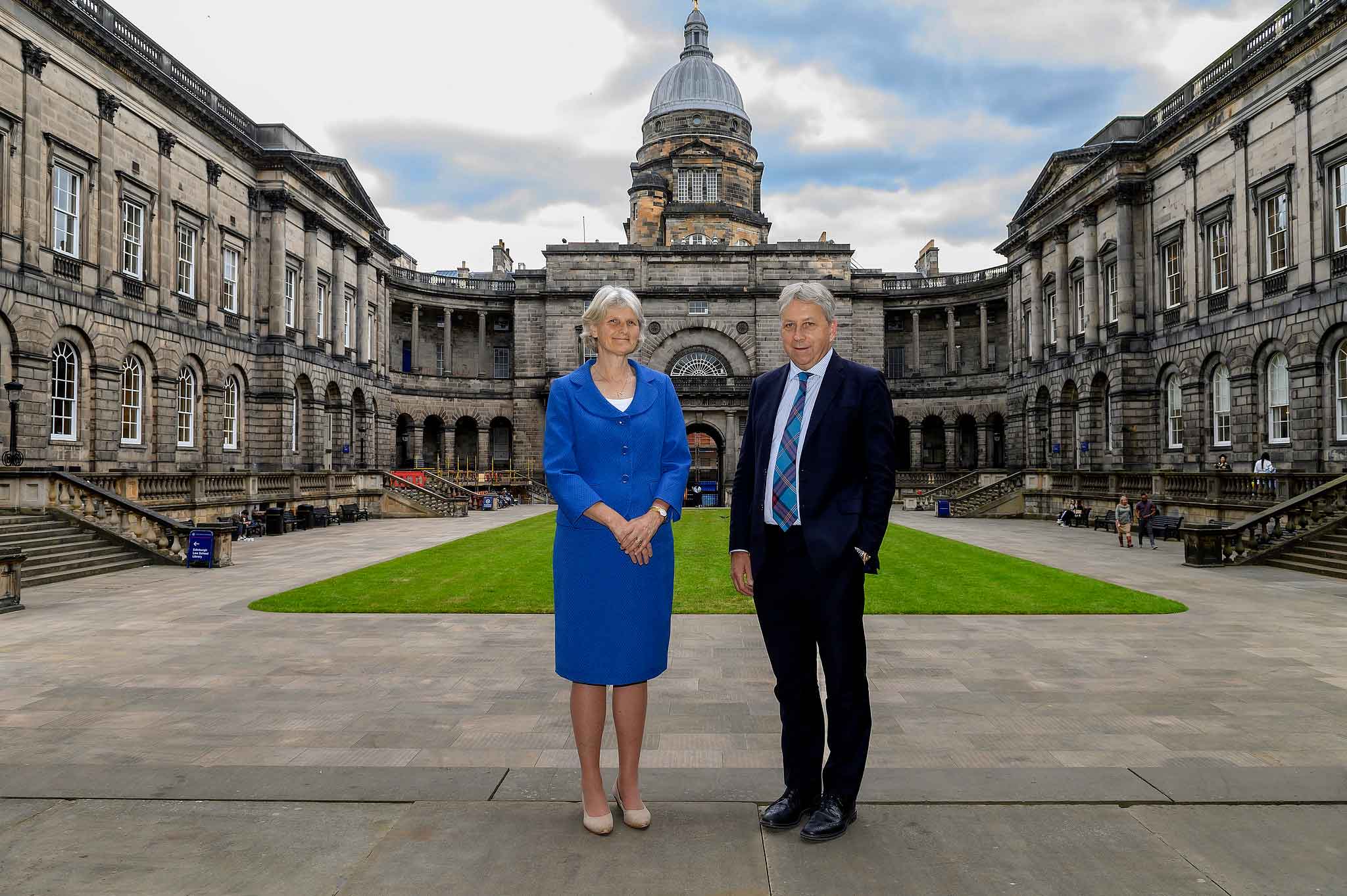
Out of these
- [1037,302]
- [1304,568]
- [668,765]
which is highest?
[1037,302]

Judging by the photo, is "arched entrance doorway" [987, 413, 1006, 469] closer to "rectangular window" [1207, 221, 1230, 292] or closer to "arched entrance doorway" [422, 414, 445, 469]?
"rectangular window" [1207, 221, 1230, 292]

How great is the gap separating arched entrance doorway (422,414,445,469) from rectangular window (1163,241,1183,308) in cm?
3909

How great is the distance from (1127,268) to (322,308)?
1317 inches

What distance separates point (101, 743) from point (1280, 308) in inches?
1192

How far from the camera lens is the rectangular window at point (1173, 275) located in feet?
106

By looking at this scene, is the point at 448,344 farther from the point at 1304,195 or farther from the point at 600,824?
the point at 600,824

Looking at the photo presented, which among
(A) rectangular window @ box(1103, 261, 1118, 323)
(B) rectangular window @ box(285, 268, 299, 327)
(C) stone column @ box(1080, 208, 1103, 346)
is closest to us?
(A) rectangular window @ box(1103, 261, 1118, 323)

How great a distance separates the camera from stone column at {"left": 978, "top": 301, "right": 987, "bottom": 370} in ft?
173

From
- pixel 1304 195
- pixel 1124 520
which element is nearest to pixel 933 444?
pixel 1304 195

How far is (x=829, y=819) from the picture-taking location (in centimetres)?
431

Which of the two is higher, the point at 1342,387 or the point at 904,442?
the point at 1342,387

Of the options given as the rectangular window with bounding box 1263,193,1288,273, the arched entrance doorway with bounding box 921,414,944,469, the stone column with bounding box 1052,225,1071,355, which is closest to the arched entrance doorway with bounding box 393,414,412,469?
the arched entrance doorway with bounding box 921,414,944,469

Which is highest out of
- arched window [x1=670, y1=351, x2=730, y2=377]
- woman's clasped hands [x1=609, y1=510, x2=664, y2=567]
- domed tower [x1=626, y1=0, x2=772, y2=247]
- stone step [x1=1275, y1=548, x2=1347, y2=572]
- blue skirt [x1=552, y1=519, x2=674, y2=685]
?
domed tower [x1=626, y1=0, x2=772, y2=247]

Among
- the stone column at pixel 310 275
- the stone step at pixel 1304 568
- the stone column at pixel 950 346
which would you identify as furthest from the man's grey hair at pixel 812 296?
the stone column at pixel 950 346
